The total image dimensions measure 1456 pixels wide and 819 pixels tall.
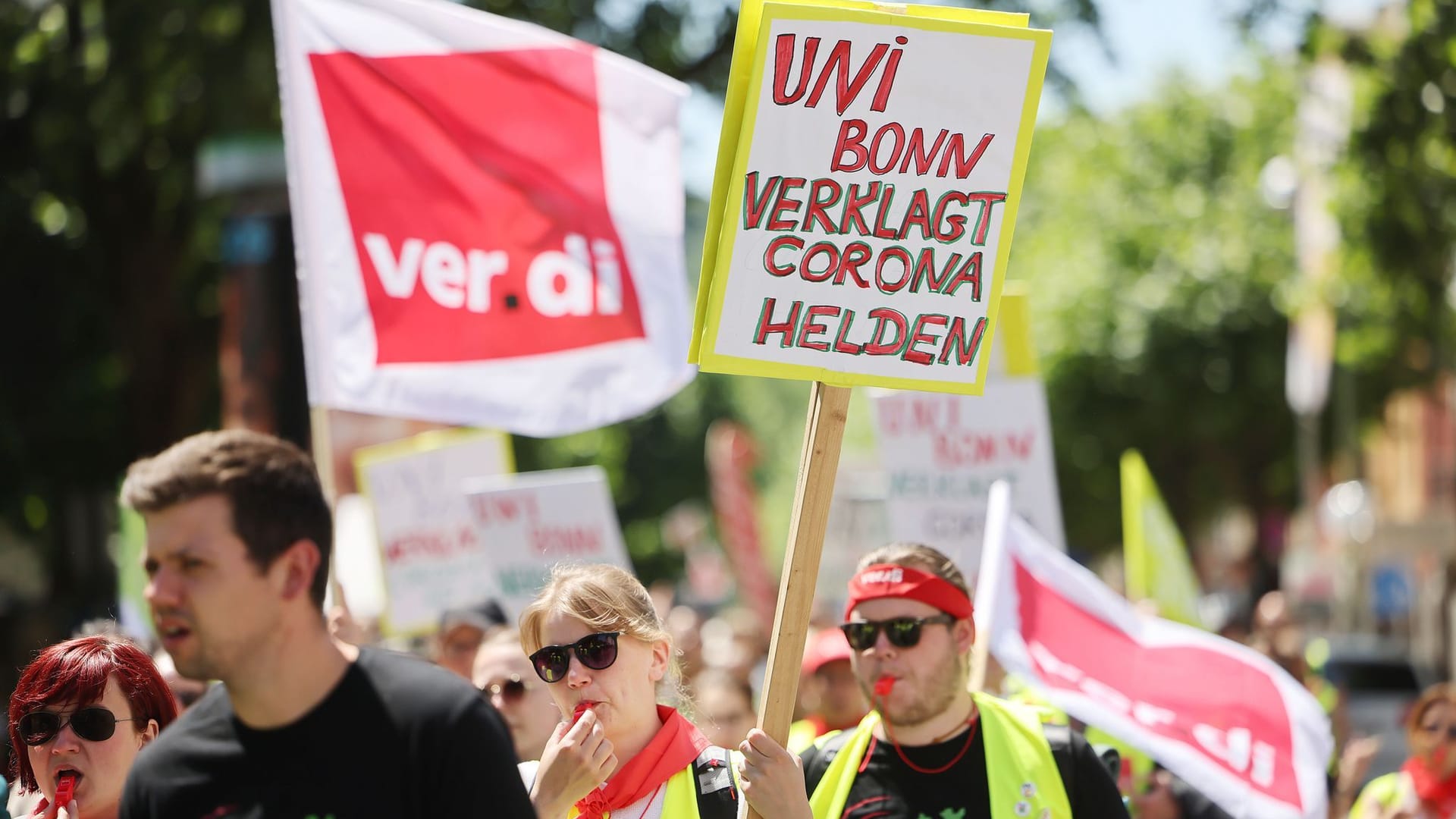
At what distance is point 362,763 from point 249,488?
0.41 metres

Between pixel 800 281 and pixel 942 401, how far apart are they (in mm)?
4285

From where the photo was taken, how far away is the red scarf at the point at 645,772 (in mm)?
3441

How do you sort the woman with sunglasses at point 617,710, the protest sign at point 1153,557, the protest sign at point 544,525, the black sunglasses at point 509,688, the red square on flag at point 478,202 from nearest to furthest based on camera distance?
the woman with sunglasses at point 617,710 < the black sunglasses at point 509,688 < the red square on flag at point 478,202 < the protest sign at point 544,525 < the protest sign at point 1153,557

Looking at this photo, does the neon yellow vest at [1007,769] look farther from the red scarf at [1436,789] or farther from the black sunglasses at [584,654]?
the red scarf at [1436,789]

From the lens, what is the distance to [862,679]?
3.99 metres

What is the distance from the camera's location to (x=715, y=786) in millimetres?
3496

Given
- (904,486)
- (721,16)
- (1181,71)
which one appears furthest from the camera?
(1181,71)

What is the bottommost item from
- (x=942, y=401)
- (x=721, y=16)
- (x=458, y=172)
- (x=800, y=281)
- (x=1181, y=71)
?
(x=942, y=401)

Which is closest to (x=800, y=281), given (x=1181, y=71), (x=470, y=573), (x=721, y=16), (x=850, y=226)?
(x=850, y=226)

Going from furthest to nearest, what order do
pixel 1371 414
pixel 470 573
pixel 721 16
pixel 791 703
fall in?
pixel 1371 414
pixel 721 16
pixel 470 573
pixel 791 703

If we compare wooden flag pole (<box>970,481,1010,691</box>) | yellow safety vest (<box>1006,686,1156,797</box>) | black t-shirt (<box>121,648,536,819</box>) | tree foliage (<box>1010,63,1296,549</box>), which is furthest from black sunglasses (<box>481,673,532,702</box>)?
tree foliage (<box>1010,63,1296,549</box>)

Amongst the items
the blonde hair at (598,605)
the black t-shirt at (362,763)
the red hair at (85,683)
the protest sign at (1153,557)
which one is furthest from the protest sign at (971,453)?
the black t-shirt at (362,763)

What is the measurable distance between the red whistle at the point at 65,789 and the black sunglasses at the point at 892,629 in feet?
5.36

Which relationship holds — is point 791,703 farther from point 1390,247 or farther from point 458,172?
point 1390,247
